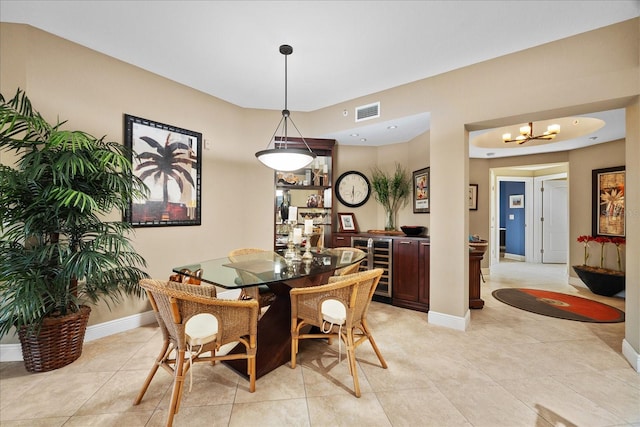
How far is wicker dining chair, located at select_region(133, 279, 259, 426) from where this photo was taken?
1613mm

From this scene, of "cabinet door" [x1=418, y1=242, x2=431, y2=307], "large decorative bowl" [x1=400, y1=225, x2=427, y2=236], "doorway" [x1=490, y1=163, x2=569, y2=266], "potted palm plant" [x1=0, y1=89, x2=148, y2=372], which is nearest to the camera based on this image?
"potted palm plant" [x1=0, y1=89, x2=148, y2=372]

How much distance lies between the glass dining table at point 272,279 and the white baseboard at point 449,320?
4.03 ft

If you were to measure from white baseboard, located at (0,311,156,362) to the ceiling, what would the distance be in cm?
272

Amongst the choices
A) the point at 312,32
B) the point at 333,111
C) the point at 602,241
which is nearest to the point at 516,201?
the point at 602,241

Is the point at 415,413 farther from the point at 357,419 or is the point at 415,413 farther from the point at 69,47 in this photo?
the point at 69,47

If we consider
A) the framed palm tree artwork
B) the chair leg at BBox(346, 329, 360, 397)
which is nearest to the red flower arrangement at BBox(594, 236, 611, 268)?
the chair leg at BBox(346, 329, 360, 397)

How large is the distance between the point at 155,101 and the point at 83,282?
2.04 meters

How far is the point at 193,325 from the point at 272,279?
0.59m

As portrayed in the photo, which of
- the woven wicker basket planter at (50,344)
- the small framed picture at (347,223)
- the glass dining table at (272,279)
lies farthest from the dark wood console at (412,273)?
the woven wicker basket planter at (50,344)

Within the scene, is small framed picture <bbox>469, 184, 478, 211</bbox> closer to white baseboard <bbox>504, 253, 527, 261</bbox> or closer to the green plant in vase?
the green plant in vase

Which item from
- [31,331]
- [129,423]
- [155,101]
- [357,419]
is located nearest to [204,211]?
[155,101]

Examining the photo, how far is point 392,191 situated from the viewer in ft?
14.4

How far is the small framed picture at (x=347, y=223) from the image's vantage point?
438 cm

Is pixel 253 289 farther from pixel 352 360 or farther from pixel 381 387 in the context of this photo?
pixel 381 387
